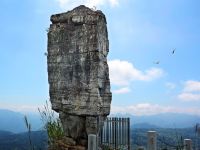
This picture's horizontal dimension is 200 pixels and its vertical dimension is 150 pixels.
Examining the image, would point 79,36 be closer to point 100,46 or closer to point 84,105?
point 100,46

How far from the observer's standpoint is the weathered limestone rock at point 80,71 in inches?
486

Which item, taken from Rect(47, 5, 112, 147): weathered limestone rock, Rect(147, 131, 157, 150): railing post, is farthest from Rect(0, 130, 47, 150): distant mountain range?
Rect(147, 131, 157, 150): railing post

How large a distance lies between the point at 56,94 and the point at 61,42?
1576mm

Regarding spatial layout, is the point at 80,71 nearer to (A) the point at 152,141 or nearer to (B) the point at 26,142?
(A) the point at 152,141

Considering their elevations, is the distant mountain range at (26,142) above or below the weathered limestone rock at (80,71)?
below

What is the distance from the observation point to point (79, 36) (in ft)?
41.4

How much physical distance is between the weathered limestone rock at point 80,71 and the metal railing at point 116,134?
62cm

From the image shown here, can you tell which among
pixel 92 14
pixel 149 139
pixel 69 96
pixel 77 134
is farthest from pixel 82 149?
pixel 92 14

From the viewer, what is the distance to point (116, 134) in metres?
13.3

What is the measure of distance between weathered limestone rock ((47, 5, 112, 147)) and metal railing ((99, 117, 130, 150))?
62cm

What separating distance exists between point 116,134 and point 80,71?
234 centimetres

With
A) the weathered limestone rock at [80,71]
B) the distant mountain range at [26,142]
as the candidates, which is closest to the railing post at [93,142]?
the weathered limestone rock at [80,71]

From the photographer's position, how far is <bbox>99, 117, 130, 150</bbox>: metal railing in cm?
1323

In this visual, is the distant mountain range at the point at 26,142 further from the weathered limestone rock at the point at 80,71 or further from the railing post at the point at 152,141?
the railing post at the point at 152,141
